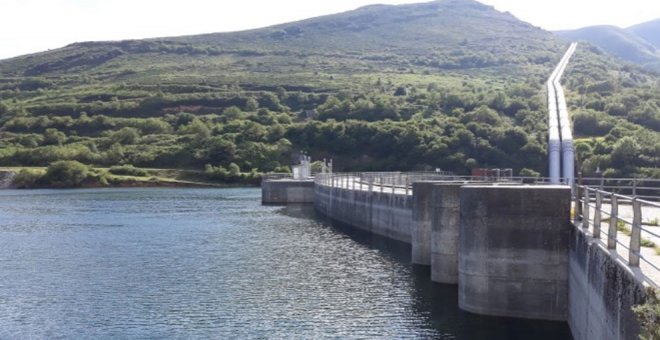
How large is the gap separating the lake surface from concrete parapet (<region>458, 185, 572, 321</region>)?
0.59 metres

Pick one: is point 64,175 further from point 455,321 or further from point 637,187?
point 637,187

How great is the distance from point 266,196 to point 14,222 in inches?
1123

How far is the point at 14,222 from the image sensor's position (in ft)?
196

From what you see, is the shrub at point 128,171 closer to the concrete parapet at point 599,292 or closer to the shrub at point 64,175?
the shrub at point 64,175

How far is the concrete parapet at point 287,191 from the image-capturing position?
82.1m

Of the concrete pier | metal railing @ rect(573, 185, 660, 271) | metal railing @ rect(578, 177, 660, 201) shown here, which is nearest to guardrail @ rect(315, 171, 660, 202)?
metal railing @ rect(578, 177, 660, 201)

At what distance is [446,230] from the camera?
1114 inches

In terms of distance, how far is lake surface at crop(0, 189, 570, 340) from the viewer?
2356cm

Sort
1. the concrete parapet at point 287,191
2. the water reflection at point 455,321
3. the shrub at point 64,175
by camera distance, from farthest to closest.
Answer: the shrub at point 64,175, the concrete parapet at point 287,191, the water reflection at point 455,321

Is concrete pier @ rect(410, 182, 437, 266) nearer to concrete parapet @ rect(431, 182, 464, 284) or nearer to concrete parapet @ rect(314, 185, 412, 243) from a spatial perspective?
concrete parapet @ rect(431, 182, 464, 284)

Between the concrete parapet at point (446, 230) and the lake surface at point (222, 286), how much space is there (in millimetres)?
684

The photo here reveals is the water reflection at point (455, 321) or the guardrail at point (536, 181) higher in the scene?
the guardrail at point (536, 181)

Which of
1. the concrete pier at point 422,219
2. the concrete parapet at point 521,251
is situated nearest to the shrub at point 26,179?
the concrete pier at point 422,219

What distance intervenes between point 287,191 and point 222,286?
52.5 meters
